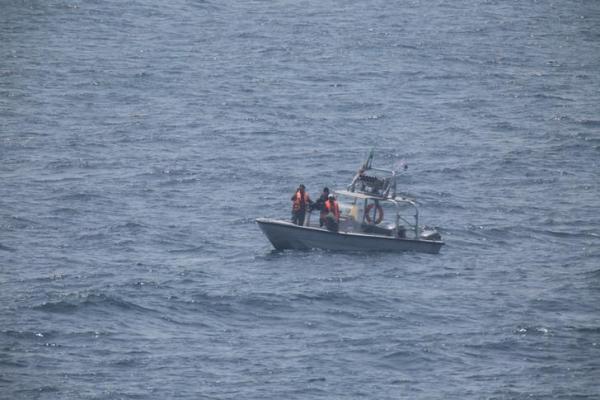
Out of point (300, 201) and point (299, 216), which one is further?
point (299, 216)

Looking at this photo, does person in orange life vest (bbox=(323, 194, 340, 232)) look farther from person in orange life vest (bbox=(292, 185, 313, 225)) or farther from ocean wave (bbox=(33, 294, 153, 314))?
ocean wave (bbox=(33, 294, 153, 314))

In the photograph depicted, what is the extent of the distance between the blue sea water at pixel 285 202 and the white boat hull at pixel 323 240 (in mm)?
437

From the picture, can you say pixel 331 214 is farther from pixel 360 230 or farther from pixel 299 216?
pixel 360 230

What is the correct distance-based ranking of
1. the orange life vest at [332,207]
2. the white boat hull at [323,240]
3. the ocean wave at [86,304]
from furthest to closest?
the orange life vest at [332,207] < the white boat hull at [323,240] < the ocean wave at [86,304]

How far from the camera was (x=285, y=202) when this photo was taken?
5334cm

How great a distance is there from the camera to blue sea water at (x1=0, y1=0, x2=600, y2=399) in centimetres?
3478

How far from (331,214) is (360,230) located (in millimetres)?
1654

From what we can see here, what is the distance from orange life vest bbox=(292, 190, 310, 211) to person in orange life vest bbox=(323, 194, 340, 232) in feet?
2.24

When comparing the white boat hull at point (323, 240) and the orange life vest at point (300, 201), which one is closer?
the white boat hull at point (323, 240)

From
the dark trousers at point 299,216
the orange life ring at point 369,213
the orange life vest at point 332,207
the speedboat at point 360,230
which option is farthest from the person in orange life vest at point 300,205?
the orange life ring at point 369,213

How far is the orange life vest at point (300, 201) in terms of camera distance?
44219 millimetres

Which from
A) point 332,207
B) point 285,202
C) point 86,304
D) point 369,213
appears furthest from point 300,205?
point 285,202

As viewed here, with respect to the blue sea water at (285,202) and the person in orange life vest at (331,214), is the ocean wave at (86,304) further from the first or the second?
the person in orange life vest at (331,214)

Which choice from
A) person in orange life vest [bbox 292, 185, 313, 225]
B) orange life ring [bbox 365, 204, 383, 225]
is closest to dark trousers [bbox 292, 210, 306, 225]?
person in orange life vest [bbox 292, 185, 313, 225]
